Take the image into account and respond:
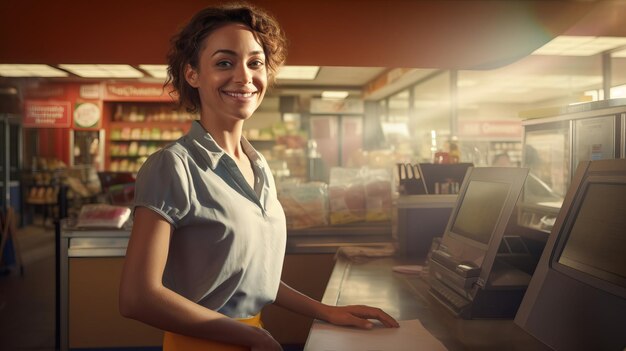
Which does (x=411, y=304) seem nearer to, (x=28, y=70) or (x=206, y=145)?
(x=206, y=145)

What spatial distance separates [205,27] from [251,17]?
131mm

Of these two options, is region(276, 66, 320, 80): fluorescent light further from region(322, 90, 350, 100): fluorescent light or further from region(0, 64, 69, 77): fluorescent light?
region(0, 64, 69, 77): fluorescent light

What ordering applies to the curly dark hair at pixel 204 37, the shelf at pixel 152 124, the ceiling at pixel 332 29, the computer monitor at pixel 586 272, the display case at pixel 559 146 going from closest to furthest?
the computer monitor at pixel 586 272 < the curly dark hair at pixel 204 37 < the display case at pixel 559 146 < the ceiling at pixel 332 29 < the shelf at pixel 152 124

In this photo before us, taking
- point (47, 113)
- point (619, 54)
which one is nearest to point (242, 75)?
point (619, 54)

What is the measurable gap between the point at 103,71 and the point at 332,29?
6.60 metres

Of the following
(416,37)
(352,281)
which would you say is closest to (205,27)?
(352,281)

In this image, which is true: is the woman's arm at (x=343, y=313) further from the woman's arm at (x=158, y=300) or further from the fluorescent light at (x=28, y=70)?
the fluorescent light at (x=28, y=70)

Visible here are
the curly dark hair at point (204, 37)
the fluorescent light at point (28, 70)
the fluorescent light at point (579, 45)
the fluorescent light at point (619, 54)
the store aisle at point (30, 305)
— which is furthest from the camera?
the fluorescent light at point (28, 70)

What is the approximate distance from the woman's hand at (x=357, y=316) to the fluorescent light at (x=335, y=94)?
442 inches

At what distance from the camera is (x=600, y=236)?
1138 millimetres

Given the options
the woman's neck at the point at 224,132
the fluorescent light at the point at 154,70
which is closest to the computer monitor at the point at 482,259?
the woman's neck at the point at 224,132

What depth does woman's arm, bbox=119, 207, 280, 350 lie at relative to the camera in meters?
1.21

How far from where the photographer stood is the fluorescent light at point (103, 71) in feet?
29.9

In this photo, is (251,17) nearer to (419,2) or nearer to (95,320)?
(95,320)
